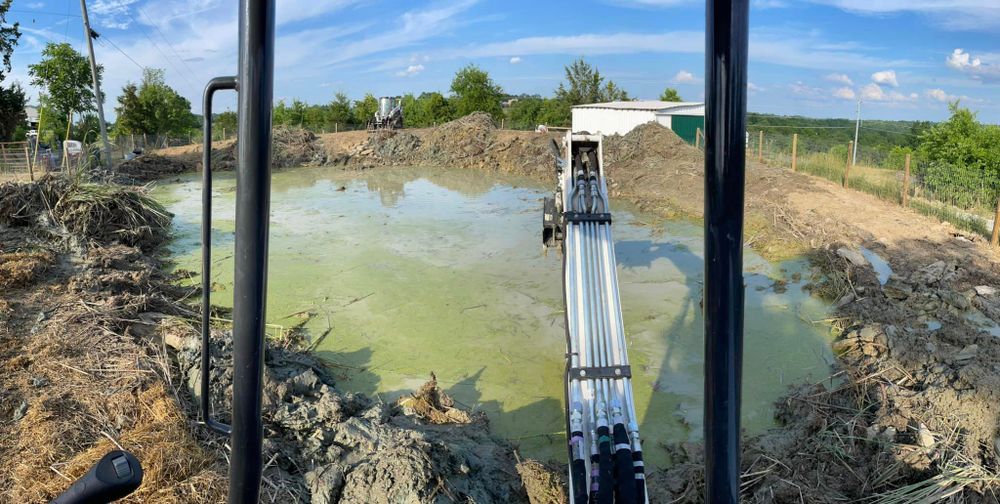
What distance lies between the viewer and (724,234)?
0.81 meters

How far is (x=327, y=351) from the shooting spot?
7.11 metres

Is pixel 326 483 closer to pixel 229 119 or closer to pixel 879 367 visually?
pixel 229 119

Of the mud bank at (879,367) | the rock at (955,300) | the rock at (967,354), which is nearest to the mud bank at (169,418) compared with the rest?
the mud bank at (879,367)

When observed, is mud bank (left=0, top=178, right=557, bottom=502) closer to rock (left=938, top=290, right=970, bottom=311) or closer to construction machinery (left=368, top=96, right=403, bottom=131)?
rock (left=938, top=290, right=970, bottom=311)

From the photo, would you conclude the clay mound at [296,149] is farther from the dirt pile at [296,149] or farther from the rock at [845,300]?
the rock at [845,300]

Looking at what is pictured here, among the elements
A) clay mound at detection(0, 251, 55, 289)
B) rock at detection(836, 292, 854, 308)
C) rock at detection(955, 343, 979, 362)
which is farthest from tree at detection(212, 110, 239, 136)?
rock at detection(836, 292, 854, 308)

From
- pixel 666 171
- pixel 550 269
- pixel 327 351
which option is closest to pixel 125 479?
pixel 327 351

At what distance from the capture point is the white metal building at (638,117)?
27781mm

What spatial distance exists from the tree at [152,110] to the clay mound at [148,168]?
29.2 feet

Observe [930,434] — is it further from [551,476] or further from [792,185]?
[792,185]

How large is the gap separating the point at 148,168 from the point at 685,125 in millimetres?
21148

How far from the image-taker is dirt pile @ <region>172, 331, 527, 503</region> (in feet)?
11.2

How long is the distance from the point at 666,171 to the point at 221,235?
11.3 metres

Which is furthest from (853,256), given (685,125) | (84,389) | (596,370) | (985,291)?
(685,125)
